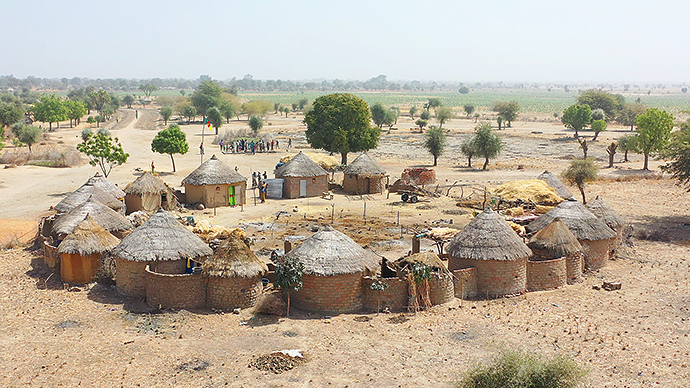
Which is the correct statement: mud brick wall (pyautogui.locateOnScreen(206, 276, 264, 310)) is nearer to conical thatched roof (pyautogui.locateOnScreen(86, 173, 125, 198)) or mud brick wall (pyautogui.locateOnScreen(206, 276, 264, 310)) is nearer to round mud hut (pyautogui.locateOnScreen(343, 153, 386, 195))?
conical thatched roof (pyautogui.locateOnScreen(86, 173, 125, 198))

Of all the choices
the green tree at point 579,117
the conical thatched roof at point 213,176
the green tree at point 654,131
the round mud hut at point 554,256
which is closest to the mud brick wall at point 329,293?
the round mud hut at point 554,256

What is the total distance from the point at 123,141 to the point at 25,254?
4215cm

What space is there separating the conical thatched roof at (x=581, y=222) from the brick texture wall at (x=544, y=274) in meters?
2.43

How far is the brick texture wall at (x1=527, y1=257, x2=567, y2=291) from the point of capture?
2036 cm

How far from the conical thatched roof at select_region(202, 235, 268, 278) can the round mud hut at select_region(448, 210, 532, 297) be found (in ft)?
20.8

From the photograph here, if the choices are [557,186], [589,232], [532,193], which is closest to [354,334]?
[589,232]

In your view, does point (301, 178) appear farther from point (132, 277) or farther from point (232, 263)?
point (232, 263)

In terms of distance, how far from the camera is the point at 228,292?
59.1ft

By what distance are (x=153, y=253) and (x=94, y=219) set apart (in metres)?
5.07

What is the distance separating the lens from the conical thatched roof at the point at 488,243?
1956cm

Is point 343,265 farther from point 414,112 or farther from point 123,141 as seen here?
point 414,112

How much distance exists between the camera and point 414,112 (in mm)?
113375

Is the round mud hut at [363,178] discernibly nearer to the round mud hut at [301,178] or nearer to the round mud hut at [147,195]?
the round mud hut at [301,178]

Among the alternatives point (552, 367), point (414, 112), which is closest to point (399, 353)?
point (552, 367)
